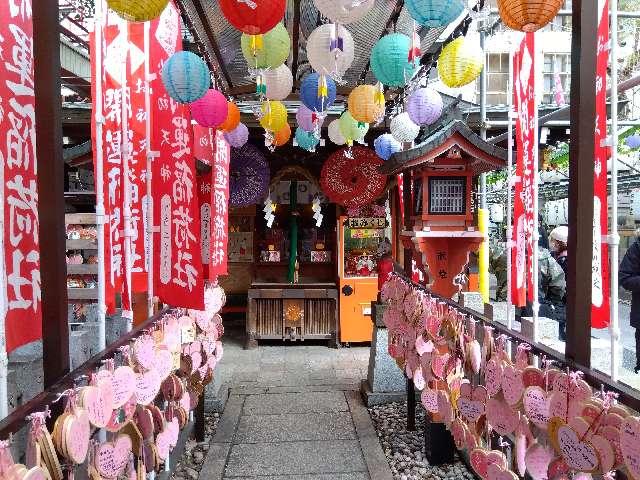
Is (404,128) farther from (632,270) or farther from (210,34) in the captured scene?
(632,270)

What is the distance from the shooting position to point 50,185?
8.38ft

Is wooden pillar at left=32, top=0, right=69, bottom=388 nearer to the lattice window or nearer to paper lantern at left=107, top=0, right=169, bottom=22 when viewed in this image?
paper lantern at left=107, top=0, right=169, bottom=22

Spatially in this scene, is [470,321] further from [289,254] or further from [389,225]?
[289,254]

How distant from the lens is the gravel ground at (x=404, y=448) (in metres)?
5.59

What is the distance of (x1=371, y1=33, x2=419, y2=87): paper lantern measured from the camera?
14.9ft

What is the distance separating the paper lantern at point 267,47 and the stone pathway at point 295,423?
14.1 feet

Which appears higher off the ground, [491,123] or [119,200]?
[491,123]

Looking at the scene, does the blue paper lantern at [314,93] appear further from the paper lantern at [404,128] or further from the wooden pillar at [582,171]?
the wooden pillar at [582,171]

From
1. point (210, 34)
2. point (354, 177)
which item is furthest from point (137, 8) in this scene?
point (354, 177)

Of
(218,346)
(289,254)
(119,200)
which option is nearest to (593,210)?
(119,200)

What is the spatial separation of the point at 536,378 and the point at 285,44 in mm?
3444

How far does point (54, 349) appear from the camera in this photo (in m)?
2.63

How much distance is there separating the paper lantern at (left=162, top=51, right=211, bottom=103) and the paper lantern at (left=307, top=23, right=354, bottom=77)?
101 centimetres

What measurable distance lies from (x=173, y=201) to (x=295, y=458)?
3396mm
